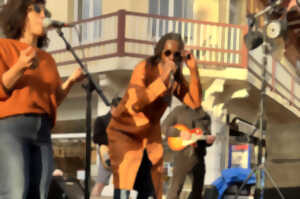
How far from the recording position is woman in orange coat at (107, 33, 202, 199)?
3297 mm

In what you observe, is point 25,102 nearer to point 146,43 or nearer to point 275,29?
point 275,29

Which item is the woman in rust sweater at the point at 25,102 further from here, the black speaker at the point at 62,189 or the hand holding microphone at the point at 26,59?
the black speaker at the point at 62,189

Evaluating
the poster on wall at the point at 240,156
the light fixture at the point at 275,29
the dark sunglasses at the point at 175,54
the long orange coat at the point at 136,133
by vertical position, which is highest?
the light fixture at the point at 275,29

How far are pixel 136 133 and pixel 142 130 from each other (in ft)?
0.14

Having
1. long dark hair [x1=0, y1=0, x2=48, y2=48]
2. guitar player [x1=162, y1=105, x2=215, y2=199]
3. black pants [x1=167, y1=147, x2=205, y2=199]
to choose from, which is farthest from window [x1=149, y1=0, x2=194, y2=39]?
long dark hair [x1=0, y1=0, x2=48, y2=48]

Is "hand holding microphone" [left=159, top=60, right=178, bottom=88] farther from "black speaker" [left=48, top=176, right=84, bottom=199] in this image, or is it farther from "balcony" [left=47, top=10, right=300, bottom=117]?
"balcony" [left=47, top=10, right=300, bottom=117]

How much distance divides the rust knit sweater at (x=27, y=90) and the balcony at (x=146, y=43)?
23.8ft

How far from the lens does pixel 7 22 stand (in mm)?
2900

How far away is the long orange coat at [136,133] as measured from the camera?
3.30 m

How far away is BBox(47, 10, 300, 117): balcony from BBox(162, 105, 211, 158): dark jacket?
4027 millimetres

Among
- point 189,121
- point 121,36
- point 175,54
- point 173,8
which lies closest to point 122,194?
point 175,54

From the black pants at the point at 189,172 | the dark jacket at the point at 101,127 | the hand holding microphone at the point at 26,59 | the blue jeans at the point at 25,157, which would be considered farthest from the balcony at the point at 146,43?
the hand holding microphone at the point at 26,59

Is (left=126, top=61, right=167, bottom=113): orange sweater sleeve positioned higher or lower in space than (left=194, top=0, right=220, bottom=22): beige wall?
lower

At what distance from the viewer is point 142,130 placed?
130 inches
